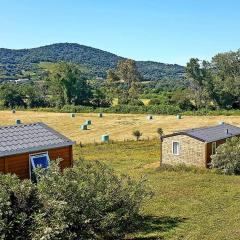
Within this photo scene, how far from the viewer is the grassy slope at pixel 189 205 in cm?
1669

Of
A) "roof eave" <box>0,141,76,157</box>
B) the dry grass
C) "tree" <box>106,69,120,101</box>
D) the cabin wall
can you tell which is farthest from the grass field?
"tree" <box>106,69,120,101</box>

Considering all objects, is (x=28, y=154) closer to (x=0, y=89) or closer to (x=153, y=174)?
(x=153, y=174)

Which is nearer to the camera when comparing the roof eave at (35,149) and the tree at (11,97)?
the roof eave at (35,149)

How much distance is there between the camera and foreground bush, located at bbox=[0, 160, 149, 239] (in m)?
12.3

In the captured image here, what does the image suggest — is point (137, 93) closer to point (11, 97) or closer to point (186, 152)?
point (11, 97)

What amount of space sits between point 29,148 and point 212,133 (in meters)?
18.8

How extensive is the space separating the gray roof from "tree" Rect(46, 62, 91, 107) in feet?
252

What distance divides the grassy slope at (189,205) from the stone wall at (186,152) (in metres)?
1.45

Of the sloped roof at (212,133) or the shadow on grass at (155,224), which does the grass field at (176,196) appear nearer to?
the shadow on grass at (155,224)

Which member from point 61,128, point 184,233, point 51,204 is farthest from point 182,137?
point 61,128

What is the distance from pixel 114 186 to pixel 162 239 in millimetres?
2601

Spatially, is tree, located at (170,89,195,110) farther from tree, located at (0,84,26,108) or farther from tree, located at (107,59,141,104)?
tree, located at (0,84,26,108)

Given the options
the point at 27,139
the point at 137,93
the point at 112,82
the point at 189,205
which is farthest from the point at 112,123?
the point at 112,82

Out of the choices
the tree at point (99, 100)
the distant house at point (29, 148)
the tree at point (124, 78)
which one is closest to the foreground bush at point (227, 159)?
the distant house at point (29, 148)
